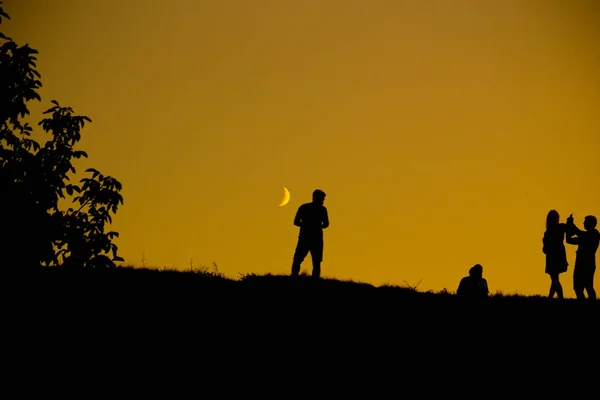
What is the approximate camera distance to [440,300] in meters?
23.0

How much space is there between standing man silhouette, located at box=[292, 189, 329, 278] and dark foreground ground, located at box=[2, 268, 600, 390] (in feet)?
5.61

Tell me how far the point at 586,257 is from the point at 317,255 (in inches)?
269

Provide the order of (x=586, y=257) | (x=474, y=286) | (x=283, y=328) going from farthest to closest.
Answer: (x=586, y=257) < (x=474, y=286) < (x=283, y=328)

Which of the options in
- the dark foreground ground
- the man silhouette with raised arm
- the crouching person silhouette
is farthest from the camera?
the man silhouette with raised arm

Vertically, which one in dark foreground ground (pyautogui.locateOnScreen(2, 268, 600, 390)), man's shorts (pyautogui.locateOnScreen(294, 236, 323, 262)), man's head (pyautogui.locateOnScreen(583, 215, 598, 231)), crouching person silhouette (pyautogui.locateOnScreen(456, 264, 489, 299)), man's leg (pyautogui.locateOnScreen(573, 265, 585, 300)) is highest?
man's head (pyautogui.locateOnScreen(583, 215, 598, 231))

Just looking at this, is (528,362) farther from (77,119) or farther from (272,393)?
(77,119)

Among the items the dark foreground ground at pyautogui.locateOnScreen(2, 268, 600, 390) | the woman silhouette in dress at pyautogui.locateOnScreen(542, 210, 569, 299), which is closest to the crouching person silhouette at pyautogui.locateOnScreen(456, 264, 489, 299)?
the dark foreground ground at pyautogui.locateOnScreen(2, 268, 600, 390)

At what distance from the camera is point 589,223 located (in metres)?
25.0

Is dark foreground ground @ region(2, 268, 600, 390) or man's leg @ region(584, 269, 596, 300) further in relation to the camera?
man's leg @ region(584, 269, 596, 300)

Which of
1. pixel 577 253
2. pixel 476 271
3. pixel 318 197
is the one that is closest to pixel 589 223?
pixel 577 253

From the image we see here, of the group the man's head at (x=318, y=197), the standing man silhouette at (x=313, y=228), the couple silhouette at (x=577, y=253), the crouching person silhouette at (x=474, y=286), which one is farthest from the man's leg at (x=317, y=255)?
the couple silhouette at (x=577, y=253)

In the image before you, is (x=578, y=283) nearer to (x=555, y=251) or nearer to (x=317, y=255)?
(x=555, y=251)

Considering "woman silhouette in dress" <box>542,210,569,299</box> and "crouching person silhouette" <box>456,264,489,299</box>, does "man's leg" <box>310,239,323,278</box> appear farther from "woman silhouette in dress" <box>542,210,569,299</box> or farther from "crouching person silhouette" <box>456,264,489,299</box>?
"woman silhouette in dress" <box>542,210,569,299</box>

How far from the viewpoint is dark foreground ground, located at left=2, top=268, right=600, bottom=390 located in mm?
18828
